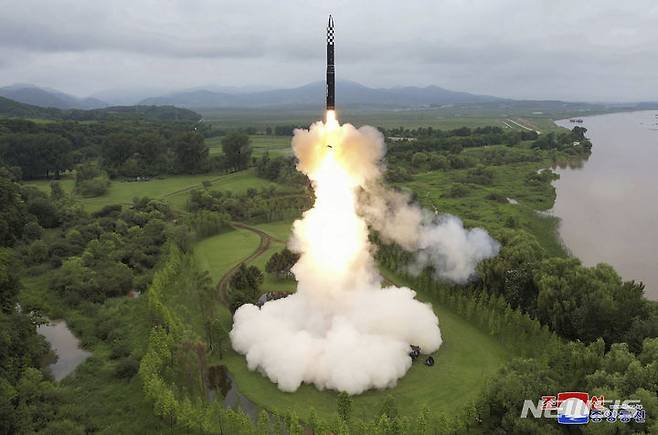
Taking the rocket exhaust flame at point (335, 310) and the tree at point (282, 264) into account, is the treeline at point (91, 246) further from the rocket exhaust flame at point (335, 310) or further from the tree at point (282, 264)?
the rocket exhaust flame at point (335, 310)

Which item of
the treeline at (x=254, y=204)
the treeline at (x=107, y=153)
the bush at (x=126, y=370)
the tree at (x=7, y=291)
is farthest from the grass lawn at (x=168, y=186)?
the bush at (x=126, y=370)

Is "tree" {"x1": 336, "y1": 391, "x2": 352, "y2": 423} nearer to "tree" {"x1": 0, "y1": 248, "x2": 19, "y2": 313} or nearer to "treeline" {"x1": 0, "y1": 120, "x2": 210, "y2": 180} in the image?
"tree" {"x1": 0, "y1": 248, "x2": 19, "y2": 313}

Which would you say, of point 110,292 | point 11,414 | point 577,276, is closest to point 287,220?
point 110,292

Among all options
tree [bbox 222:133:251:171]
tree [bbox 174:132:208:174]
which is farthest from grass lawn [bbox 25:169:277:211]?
tree [bbox 222:133:251:171]

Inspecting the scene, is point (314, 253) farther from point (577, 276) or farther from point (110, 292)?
point (110, 292)

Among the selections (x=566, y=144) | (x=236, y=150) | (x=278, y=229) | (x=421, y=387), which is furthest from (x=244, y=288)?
(x=566, y=144)

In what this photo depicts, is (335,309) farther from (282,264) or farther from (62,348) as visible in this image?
(62,348)
